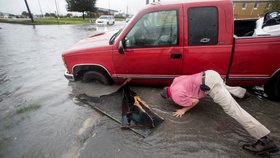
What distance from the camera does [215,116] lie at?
11.4 feet

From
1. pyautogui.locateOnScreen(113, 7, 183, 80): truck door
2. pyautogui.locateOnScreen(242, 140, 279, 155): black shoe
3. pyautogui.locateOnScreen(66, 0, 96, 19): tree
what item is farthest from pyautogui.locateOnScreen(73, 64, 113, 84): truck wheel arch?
pyautogui.locateOnScreen(66, 0, 96, 19): tree

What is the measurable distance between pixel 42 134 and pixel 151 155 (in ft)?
6.39

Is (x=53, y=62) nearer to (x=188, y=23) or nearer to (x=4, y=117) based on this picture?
(x=4, y=117)

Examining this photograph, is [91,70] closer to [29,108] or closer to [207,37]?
[29,108]

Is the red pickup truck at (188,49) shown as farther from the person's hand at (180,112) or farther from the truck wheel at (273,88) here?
the person's hand at (180,112)

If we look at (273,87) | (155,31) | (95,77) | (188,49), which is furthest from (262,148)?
(95,77)

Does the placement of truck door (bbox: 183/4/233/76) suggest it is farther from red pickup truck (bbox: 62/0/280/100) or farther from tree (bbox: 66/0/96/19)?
tree (bbox: 66/0/96/19)

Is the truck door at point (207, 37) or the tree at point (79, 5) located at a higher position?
the tree at point (79, 5)

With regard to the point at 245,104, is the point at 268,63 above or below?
above

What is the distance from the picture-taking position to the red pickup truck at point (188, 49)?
3.40 metres

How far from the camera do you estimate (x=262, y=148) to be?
2.47 meters

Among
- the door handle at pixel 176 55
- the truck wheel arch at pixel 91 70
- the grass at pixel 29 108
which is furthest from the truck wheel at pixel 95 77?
the door handle at pixel 176 55

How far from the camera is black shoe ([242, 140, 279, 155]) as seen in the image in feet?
7.96

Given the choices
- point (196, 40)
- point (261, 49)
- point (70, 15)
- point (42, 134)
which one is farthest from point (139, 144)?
point (70, 15)
